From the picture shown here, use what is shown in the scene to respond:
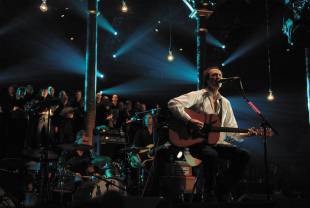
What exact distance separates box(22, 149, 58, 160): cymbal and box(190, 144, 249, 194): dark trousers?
7.82ft

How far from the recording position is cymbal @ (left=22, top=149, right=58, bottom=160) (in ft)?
21.8

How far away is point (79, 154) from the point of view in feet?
30.5

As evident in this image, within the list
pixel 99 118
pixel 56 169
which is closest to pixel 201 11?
pixel 99 118

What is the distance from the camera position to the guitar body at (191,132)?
6070 millimetres

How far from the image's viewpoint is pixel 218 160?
5.97 metres

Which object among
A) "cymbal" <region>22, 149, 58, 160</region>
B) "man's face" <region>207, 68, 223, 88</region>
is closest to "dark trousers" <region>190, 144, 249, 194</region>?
"man's face" <region>207, 68, 223, 88</region>

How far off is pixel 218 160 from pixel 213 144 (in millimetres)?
245

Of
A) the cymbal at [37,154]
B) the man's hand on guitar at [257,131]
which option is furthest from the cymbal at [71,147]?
the man's hand on guitar at [257,131]

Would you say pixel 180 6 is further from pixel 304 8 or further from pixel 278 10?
pixel 304 8

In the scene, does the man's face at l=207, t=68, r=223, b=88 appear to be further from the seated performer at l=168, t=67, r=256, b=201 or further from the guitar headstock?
the guitar headstock

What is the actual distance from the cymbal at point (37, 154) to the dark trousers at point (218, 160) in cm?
238

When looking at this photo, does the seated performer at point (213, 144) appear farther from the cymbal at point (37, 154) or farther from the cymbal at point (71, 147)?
the cymbal at point (37, 154)

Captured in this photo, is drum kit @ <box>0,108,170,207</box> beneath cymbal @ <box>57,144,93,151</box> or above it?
beneath

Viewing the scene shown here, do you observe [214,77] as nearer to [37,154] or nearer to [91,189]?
[37,154]
